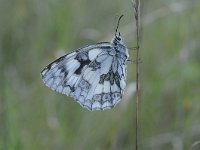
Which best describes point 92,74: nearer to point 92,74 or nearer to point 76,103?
point 92,74

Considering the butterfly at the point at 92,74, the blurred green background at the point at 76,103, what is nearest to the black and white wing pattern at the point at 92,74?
the butterfly at the point at 92,74

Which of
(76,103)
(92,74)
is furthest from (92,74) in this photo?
(76,103)

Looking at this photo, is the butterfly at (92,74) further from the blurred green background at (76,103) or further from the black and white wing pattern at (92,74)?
the blurred green background at (76,103)

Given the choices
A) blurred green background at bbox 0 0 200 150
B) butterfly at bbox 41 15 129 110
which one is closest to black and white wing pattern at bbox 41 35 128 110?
butterfly at bbox 41 15 129 110

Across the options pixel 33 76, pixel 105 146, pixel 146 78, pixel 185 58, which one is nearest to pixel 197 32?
pixel 185 58

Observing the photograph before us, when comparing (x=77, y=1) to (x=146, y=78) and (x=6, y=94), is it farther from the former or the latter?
(x=6, y=94)

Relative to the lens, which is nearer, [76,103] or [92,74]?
[92,74]
